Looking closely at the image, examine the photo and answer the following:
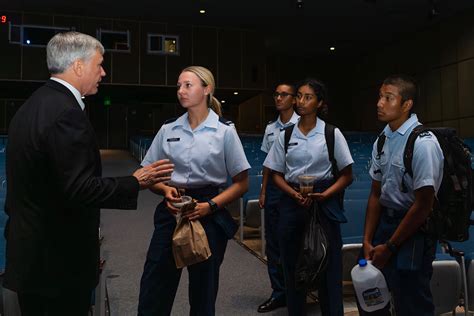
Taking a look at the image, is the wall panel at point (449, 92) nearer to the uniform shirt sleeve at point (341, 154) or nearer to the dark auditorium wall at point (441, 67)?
the dark auditorium wall at point (441, 67)

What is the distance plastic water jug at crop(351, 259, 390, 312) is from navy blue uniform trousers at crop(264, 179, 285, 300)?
1086mm

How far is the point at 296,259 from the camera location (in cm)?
246

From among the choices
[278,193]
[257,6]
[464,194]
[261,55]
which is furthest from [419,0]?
[464,194]

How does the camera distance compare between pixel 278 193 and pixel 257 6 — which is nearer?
pixel 278 193

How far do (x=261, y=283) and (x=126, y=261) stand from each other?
4.24 ft

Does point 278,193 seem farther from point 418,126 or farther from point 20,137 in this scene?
point 20,137

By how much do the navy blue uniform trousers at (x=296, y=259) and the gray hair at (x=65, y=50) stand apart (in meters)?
1.47

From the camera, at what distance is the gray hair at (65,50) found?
1489 mm

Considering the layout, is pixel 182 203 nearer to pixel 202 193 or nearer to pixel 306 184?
pixel 202 193

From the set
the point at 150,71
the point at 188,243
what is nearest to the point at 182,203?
the point at 188,243

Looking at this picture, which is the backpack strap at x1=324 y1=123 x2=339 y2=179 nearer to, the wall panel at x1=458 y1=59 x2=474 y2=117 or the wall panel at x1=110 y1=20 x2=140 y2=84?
the wall panel at x1=458 y1=59 x2=474 y2=117

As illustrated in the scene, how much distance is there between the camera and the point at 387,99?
2072mm

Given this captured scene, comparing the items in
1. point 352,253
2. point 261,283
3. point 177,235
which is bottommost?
point 261,283

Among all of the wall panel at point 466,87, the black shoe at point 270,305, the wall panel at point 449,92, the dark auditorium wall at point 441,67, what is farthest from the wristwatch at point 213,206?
the wall panel at point 449,92
